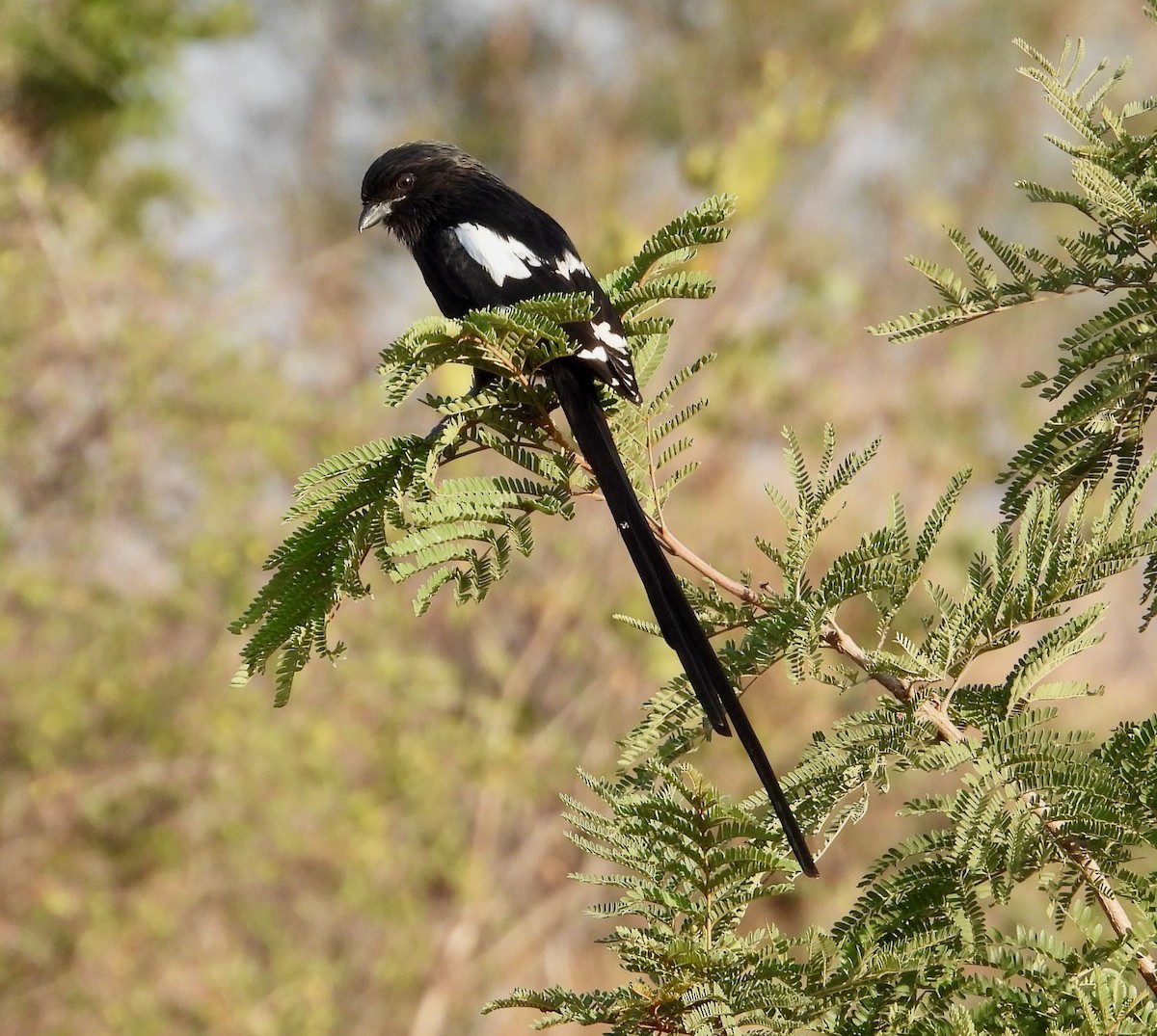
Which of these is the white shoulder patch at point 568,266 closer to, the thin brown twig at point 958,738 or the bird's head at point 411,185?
the bird's head at point 411,185

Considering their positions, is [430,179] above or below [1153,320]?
above

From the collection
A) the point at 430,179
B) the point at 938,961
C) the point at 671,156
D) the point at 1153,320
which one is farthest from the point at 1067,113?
the point at 671,156

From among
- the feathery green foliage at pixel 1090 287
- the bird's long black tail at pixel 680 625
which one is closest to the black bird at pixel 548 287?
the bird's long black tail at pixel 680 625

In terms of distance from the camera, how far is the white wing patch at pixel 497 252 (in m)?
2.61

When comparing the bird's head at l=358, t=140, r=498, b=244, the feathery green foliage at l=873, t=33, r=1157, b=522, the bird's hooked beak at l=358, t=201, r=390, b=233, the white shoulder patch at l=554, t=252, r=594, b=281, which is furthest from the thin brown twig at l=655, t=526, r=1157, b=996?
the bird's hooked beak at l=358, t=201, r=390, b=233

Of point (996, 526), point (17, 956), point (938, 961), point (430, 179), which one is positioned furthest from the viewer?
point (17, 956)

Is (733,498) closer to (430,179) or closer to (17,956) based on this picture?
(17,956)

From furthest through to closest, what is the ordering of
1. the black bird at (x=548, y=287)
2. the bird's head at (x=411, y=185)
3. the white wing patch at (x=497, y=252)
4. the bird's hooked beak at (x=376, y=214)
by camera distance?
the bird's hooked beak at (x=376, y=214), the bird's head at (x=411, y=185), the white wing patch at (x=497, y=252), the black bird at (x=548, y=287)

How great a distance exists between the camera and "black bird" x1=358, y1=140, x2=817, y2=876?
150 centimetres

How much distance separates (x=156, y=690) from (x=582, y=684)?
10.5 ft

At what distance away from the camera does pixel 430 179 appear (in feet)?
10.5

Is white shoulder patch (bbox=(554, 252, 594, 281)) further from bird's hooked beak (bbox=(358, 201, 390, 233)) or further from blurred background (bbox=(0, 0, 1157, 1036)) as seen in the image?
blurred background (bbox=(0, 0, 1157, 1036))

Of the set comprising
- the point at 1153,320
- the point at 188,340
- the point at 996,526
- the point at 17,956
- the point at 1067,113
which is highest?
the point at 188,340

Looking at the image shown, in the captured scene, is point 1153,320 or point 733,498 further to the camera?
point 733,498
